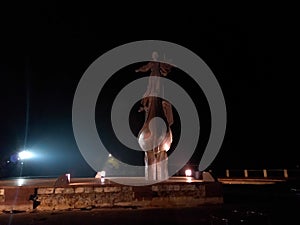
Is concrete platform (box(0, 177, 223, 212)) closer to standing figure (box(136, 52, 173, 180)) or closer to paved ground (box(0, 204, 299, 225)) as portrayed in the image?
paved ground (box(0, 204, 299, 225))

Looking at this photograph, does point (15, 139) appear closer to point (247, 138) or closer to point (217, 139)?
point (217, 139)

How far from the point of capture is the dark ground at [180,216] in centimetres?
763

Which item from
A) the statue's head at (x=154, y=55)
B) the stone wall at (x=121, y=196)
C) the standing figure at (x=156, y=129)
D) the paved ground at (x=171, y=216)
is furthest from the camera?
the statue's head at (x=154, y=55)

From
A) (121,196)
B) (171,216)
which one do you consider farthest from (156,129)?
(171,216)

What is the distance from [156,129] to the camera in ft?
39.1

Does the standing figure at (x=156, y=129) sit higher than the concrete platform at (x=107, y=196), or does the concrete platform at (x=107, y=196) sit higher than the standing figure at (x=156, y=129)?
the standing figure at (x=156, y=129)

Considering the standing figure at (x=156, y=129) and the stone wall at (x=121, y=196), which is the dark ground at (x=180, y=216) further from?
the standing figure at (x=156, y=129)

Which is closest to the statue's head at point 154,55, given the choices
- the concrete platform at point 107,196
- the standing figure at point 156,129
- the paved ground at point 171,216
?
the standing figure at point 156,129

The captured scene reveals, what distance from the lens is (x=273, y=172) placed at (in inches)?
907

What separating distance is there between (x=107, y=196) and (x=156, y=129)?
3.26m

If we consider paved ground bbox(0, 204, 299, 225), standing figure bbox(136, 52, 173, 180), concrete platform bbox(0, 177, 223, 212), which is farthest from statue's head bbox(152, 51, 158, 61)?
paved ground bbox(0, 204, 299, 225)

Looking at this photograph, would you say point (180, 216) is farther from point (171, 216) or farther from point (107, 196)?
point (107, 196)

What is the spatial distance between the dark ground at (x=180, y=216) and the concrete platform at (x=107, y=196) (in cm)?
37

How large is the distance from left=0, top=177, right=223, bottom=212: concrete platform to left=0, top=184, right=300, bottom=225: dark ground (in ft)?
1.21
